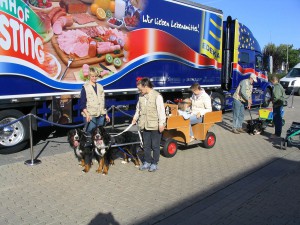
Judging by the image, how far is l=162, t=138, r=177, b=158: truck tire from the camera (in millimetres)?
6914

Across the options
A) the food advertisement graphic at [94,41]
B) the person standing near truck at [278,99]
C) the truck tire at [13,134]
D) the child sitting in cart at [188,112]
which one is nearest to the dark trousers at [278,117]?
the person standing near truck at [278,99]

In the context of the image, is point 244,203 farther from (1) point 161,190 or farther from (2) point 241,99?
(2) point 241,99

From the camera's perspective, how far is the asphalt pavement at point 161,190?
4.24 metres

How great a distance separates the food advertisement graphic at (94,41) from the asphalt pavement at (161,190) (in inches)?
71.9

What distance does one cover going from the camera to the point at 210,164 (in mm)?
6676

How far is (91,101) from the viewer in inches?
255

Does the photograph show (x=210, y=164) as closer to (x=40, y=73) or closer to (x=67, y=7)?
(x=40, y=73)

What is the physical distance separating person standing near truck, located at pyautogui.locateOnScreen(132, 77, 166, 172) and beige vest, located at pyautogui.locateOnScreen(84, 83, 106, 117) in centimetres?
97

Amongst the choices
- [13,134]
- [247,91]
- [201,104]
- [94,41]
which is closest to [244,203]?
[201,104]

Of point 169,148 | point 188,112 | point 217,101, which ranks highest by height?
point 217,101

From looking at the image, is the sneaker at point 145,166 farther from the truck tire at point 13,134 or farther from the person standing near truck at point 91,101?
the truck tire at point 13,134

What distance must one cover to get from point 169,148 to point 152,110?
4.91ft

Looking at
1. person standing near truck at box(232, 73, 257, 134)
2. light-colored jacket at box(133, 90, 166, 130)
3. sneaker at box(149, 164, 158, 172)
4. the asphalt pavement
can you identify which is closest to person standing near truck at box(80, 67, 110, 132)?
the asphalt pavement

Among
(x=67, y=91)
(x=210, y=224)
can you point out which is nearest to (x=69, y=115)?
(x=67, y=91)
